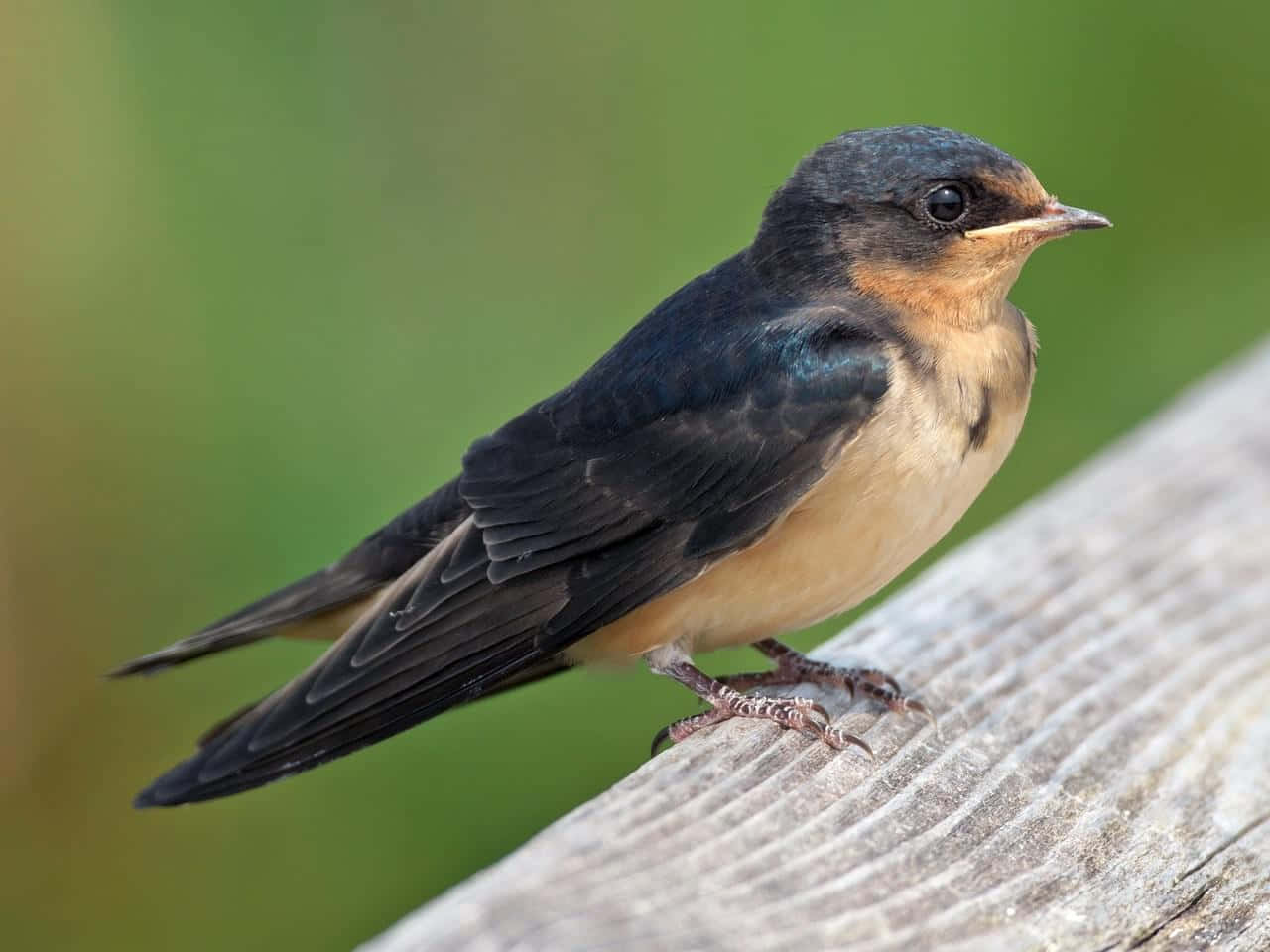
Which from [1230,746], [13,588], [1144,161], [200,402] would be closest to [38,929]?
[13,588]

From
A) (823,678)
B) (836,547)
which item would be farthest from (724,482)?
(823,678)

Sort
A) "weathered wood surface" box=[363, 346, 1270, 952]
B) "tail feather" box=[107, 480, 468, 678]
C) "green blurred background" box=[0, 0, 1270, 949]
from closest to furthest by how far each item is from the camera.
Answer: "weathered wood surface" box=[363, 346, 1270, 952]
"tail feather" box=[107, 480, 468, 678]
"green blurred background" box=[0, 0, 1270, 949]

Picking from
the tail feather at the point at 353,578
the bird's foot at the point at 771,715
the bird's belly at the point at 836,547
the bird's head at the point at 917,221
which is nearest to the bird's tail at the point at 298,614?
the tail feather at the point at 353,578

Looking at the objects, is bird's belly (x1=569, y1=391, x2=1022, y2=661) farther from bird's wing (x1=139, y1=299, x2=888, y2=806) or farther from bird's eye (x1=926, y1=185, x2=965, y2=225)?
bird's eye (x1=926, y1=185, x2=965, y2=225)

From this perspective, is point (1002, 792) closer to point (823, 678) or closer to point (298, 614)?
point (823, 678)

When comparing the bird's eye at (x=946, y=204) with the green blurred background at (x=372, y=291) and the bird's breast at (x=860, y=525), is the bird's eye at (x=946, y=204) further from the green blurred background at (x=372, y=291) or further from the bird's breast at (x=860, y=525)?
the green blurred background at (x=372, y=291)

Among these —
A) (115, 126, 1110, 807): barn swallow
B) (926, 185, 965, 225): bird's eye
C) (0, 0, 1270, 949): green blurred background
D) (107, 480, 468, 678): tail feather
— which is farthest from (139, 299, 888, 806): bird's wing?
(0, 0, 1270, 949): green blurred background

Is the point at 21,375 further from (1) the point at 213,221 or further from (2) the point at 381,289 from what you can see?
(2) the point at 381,289
